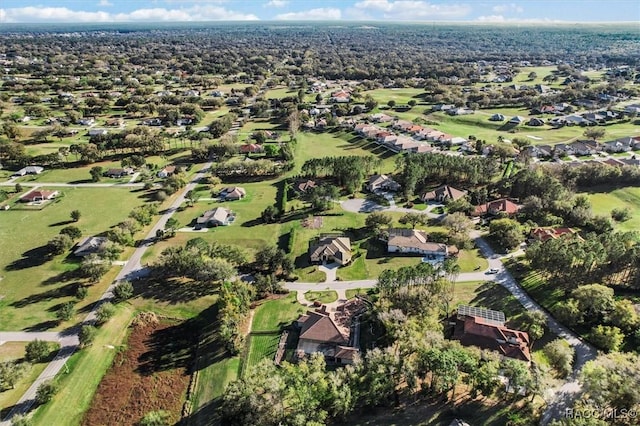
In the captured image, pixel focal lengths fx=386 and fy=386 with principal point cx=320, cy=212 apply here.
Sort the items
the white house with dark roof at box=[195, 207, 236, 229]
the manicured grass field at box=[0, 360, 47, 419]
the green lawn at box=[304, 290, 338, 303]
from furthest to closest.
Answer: the white house with dark roof at box=[195, 207, 236, 229] → the green lawn at box=[304, 290, 338, 303] → the manicured grass field at box=[0, 360, 47, 419]

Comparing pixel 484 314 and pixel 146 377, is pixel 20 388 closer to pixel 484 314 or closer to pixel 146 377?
pixel 146 377

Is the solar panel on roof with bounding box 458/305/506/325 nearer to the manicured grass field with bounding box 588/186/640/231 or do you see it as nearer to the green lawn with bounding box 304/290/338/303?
the green lawn with bounding box 304/290/338/303

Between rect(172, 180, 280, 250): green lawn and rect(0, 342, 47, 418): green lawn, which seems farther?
rect(172, 180, 280, 250): green lawn

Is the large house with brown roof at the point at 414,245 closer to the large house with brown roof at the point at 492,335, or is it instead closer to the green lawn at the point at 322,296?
the green lawn at the point at 322,296

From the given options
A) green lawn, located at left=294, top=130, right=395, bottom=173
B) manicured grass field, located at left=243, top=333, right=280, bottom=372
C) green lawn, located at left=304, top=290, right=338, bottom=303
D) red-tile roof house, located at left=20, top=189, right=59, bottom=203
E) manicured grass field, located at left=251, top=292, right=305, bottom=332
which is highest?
green lawn, located at left=294, top=130, right=395, bottom=173

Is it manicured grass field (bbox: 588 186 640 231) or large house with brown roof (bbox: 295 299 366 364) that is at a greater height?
manicured grass field (bbox: 588 186 640 231)

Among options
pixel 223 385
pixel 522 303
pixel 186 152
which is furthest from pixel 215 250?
pixel 186 152

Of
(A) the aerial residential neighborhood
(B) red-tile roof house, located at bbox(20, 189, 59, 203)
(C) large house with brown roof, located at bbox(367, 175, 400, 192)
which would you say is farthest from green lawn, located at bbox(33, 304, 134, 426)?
(C) large house with brown roof, located at bbox(367, 175, 400, 192)

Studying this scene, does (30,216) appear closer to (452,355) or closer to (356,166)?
(356,166)

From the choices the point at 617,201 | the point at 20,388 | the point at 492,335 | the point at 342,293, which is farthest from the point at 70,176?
the point at 617,201
